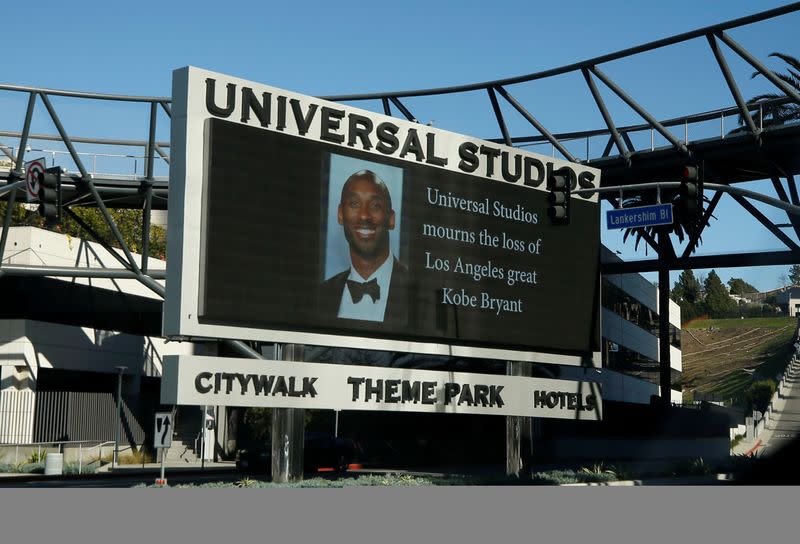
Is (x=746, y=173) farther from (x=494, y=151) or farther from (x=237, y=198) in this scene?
(x=237, y=198)

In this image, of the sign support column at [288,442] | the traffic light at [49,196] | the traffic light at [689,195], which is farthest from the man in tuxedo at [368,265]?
the traffic light at [689,195]

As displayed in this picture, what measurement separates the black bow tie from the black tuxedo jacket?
0.67 feet

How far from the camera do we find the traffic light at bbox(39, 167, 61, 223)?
2209cm

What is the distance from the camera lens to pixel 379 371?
2859 centimetres

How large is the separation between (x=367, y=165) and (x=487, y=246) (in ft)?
15.1

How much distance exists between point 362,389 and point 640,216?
8.78 meters

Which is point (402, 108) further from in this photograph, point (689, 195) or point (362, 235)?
point (689, 195)

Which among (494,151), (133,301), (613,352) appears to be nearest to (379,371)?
(494,151)

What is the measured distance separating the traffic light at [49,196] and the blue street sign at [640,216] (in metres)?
14.5

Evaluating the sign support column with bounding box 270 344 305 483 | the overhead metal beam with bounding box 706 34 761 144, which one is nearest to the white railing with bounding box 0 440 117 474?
the sign support column with bounding box 270 344 305 483

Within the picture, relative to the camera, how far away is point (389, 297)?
2861 cm

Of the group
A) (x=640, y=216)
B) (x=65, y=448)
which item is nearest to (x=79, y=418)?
(x=65, y=448)

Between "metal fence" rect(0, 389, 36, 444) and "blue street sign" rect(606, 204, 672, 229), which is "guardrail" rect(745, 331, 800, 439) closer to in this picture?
"blue street sign" rect(606, 204, 672, 229)

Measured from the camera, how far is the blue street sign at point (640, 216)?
2756 cm
